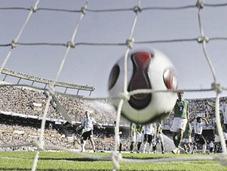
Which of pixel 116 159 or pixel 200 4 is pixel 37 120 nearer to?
pixel 200 4

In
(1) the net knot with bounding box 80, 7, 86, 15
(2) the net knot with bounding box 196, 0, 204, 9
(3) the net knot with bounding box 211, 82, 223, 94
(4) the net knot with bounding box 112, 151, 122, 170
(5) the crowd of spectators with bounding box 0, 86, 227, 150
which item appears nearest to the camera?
(4) the net knot with bounding box 112, 151, 122, 170

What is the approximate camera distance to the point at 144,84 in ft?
13.0

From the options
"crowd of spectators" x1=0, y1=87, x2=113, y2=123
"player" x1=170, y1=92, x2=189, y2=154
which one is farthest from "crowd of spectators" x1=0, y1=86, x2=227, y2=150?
"player" x1=170, y1=92, x2=189, y2=154

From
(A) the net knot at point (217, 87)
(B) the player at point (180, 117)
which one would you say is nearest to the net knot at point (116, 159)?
(A) the net knot at point (217, 87)

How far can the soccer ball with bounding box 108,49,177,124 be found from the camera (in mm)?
3990

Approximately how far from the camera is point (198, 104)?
4731cm

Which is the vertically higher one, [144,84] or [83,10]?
[83,10]

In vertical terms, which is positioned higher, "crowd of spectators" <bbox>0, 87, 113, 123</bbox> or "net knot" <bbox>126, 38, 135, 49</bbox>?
"crowd of spectators" <bbox>0, 87, 113, 123</bbox>

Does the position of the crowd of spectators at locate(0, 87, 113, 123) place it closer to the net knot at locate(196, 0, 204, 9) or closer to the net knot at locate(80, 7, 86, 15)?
the net knot at locate(80, 7, 86, 15)

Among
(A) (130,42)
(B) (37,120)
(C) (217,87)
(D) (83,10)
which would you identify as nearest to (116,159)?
(C) (217,87)

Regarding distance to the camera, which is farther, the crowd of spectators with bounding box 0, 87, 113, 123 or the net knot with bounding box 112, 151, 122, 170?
the crowd of spectators with bounding box 0, 87, 113, 123

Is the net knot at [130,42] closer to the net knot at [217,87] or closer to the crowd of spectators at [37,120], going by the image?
the net knot at [217,87]

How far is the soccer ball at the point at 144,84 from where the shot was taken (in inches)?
157

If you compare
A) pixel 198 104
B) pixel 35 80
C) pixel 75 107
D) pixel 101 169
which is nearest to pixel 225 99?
pixel 198 104
